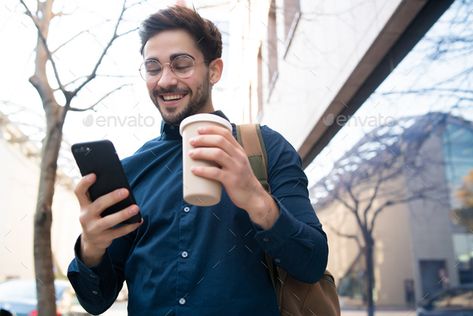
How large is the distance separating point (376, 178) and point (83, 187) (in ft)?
7.75

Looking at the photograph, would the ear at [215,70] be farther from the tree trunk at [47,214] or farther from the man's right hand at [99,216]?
the tree trunk at [47,214]

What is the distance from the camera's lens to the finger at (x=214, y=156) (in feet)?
1.55

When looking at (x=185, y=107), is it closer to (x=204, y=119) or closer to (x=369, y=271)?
(x=204, y=119)

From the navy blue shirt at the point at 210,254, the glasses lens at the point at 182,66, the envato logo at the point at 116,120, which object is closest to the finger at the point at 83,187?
the navy blue shirt at the point at 210,254

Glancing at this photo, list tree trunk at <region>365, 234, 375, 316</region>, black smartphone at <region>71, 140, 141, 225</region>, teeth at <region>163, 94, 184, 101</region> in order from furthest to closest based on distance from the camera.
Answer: tree trunk at <region>365, 234, 375, 316</region>, teeth at <region>163, 94, 184, 101</region>, black smartphone at <region>71, 140, 141, 225</region>

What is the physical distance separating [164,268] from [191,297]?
0.05 m

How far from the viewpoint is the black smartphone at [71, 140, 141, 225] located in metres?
0.58

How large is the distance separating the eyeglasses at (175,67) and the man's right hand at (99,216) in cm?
20

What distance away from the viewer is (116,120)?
4.67 ft

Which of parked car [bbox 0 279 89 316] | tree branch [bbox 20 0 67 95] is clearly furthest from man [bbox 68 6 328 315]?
parked car [bbox 0 279 89 316]

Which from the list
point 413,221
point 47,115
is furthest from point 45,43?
point 413,221

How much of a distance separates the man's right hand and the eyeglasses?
196 millimetres

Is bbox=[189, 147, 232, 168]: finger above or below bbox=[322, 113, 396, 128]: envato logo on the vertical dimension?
below

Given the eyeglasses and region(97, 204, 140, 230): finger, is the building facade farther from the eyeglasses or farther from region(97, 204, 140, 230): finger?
region(97, 204, 140, 230): finger
